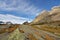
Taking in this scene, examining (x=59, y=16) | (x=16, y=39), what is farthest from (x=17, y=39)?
(x=59, y=16)

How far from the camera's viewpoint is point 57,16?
651 feet

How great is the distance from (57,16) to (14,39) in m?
172

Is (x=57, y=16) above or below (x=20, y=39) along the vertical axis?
above

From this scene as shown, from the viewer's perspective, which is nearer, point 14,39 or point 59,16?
point 14,39

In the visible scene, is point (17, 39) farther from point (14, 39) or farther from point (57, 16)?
point (57, 16)

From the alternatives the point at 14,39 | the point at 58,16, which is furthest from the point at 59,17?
the point at 14,39

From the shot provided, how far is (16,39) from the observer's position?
97.3 ft

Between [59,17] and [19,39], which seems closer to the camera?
[19,39]

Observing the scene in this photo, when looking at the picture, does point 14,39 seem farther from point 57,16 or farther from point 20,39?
point 57,16

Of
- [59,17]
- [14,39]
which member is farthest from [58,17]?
[14,39]

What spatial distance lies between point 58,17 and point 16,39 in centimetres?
17117

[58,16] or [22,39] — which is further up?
[58,16]

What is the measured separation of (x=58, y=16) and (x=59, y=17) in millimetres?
1674

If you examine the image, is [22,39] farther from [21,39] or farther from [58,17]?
[58,17]
